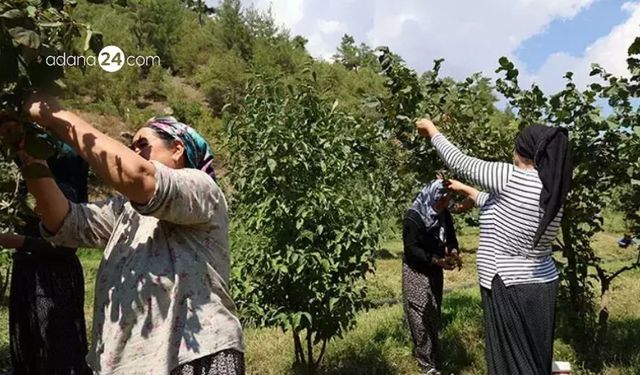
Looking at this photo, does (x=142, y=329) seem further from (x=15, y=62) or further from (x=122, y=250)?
(x=15, y=62)

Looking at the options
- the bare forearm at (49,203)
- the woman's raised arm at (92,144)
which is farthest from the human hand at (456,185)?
the woman's raised arm at (92,144)

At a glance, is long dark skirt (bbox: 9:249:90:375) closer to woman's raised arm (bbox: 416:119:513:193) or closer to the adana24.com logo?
the adana24.com logo

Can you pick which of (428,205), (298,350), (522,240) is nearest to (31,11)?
(522,240)

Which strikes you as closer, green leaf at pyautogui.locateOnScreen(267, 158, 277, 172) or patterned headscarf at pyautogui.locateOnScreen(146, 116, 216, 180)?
patterned headscarf at pyautogui.locateOnScreen(146, 116, 216, 180)

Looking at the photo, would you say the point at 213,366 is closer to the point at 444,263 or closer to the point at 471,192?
the point at 471,192

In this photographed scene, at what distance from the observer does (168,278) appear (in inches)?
65.9

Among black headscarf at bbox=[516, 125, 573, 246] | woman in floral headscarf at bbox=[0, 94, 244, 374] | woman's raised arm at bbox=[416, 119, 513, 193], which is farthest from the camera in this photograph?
woman's raised arm at bbox=[416, 119, 513, 193]

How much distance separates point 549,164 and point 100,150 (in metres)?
2.20

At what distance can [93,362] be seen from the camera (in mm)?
1745

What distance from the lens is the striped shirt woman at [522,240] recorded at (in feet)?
9.98

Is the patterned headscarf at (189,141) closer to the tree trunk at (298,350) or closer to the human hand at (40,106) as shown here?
the human hand at (40,106)

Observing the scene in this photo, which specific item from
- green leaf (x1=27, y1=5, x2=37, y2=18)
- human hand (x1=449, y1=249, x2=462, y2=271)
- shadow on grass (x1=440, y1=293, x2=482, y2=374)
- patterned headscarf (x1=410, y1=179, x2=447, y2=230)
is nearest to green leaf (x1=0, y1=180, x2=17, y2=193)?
green leaf (x1=27, y1=5, x2=37, y2=18)

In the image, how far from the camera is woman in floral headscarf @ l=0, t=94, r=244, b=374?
1.66 meters

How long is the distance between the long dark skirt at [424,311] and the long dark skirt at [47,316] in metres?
2.36
